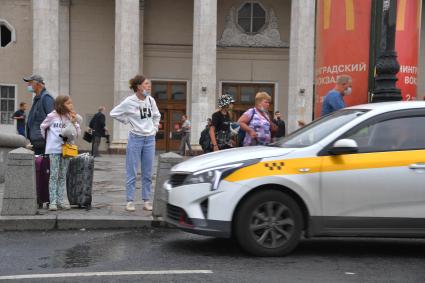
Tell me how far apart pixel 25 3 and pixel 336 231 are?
2646cm

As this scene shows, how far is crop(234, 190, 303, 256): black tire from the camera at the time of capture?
18.8 feet

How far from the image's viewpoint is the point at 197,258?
19.0ft

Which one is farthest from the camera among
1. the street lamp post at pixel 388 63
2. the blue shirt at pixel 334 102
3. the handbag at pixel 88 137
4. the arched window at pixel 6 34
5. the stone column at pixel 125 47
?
the arched window at pixel 6 34

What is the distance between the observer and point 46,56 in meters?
25.9

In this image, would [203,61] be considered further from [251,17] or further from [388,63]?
[388,63]

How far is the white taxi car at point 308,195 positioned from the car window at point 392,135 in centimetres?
2

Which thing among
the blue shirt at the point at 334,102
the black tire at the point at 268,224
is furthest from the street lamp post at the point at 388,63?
the black tire at the point at 268,224

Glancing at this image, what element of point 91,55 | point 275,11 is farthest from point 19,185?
point 275,11

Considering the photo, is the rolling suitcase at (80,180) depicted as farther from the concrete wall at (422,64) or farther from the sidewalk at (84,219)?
the concrete wall at (422,64)

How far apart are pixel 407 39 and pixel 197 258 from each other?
7.31 metres

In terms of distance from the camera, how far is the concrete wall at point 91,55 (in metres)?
29.1

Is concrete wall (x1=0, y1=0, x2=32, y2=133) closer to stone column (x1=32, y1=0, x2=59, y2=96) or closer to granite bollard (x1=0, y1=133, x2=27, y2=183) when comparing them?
stone column (x1=32, y1=0, x2=59, y2=96)

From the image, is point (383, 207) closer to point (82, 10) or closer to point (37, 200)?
point (37, 200)

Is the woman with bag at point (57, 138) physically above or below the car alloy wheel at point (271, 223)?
above
